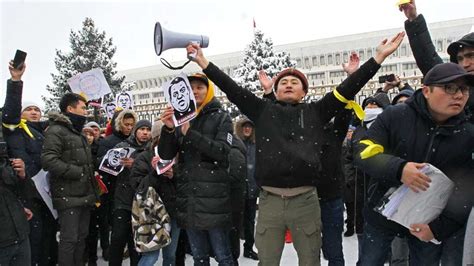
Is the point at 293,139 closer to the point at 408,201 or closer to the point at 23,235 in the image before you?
the point at 408,201

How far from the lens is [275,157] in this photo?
3277 mm

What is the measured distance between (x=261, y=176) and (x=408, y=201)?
1.09 metres

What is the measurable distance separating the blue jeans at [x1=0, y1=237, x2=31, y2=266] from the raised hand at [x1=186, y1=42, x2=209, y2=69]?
7.47 ft

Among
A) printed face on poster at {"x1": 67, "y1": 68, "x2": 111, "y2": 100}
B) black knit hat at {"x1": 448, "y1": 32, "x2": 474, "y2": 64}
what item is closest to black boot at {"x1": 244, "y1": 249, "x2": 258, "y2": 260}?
black knit hat at {"x1": 448, "y1": 32, "x2": 474, "y2": 64}

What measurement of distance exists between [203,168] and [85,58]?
23.5 m

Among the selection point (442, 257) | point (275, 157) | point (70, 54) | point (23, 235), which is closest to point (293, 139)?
point (275, 157)

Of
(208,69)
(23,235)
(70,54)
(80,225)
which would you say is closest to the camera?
(208,69)

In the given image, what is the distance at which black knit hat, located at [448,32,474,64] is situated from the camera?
2.98 meters

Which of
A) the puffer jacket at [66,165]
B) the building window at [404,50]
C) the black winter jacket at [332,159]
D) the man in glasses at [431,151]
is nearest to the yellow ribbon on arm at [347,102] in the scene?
the black winter jacket at [332,159]

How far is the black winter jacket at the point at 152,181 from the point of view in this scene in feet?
14.8

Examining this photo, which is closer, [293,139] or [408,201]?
[408,201]

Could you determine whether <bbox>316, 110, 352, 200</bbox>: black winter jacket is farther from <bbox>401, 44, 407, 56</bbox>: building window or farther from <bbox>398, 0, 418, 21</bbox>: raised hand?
<bbox>401, 44, 407, 56</bbox>: building window

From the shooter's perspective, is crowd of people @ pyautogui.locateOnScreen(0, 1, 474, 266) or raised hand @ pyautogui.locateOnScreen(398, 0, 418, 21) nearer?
crowd of people @ pyautogui.locateOnScreen(0, 1, 474, 266)

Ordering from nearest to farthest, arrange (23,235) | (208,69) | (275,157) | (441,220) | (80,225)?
(441,220), (275,157), (208,69), (23,235), (80,225)
